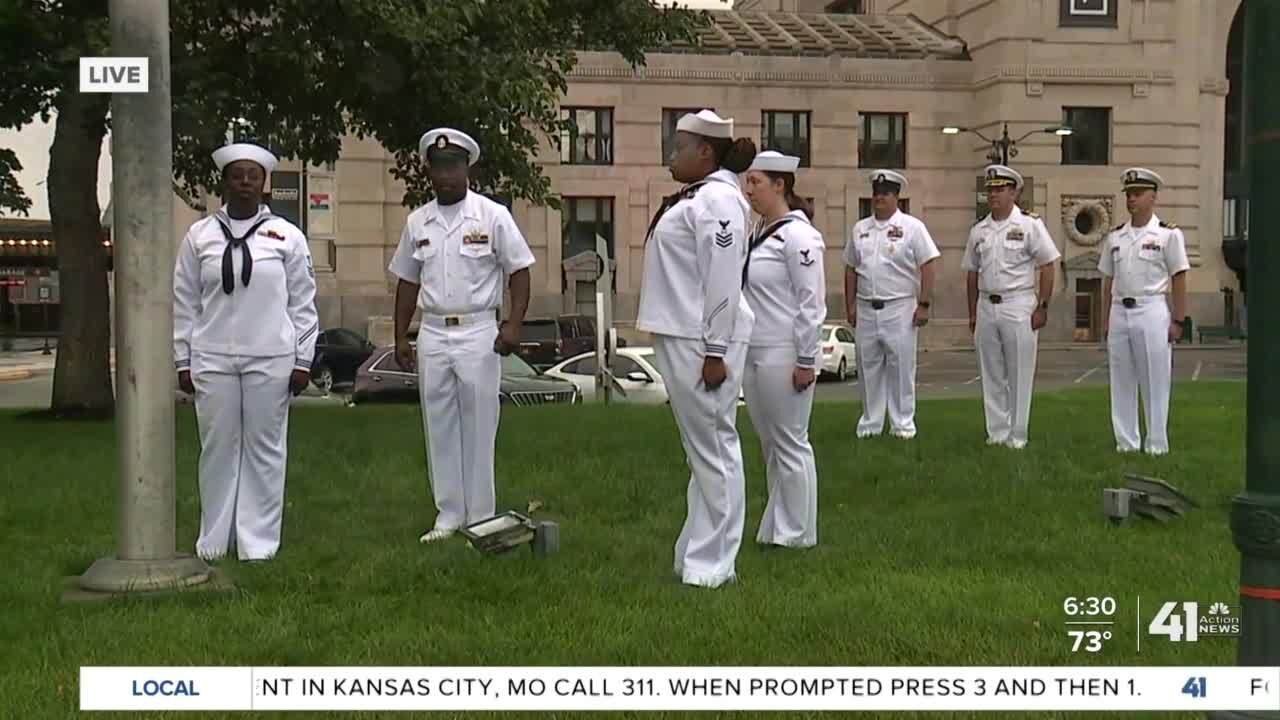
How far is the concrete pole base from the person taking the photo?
559 centimetres

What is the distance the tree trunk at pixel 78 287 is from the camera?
50.9 ft

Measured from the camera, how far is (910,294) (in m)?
11.4

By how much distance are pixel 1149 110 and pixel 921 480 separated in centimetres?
4180

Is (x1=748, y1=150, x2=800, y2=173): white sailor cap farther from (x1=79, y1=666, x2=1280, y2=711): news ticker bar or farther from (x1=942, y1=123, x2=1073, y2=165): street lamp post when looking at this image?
(x1=942, y1=123, x2=1073, y2=165): street lamp post

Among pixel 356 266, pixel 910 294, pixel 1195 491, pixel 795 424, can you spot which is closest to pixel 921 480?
pixel 1195 491

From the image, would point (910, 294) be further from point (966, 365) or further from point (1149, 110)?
point (1149, 110)

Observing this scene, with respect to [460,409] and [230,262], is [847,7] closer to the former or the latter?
[460,409]

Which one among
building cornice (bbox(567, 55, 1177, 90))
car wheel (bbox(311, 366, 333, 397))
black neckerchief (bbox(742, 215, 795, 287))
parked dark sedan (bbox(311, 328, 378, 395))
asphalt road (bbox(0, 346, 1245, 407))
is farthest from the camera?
building cornice (bbox(567, 55, 1177, 90))

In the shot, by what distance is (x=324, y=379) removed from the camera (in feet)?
99.7

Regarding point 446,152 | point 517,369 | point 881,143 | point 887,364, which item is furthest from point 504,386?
point 881,143

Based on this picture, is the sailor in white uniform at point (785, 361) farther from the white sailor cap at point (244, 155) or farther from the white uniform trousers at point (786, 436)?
the white sailor cap at point (244, 155)

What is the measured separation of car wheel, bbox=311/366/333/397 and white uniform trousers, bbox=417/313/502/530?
23216 millimetres

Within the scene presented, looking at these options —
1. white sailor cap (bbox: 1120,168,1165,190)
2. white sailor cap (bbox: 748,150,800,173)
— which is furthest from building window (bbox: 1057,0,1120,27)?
white sailor cap (bbox: 748,150,800,173)

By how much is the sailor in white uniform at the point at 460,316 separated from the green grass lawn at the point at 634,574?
0.46m
